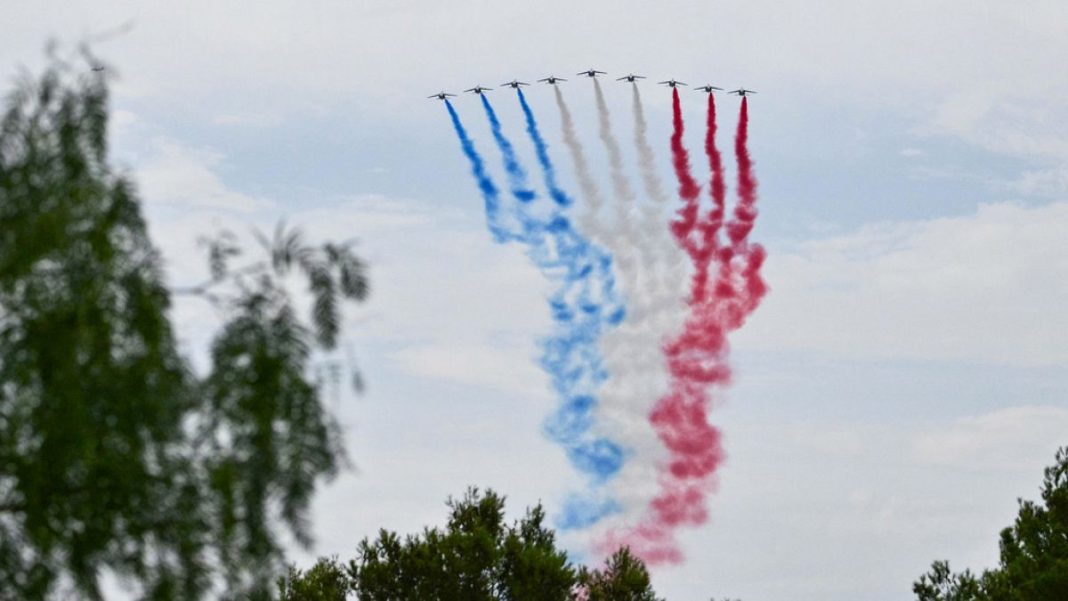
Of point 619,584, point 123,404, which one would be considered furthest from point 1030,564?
point 123,404

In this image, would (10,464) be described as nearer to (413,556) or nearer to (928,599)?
(413,556)

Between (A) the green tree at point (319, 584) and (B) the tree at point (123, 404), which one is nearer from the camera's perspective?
(B) the tree at point (123, 404)

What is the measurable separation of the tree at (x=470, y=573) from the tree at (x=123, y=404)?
42.1 m

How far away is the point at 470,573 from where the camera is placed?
208 ft

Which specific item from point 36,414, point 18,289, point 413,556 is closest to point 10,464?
point 36,414

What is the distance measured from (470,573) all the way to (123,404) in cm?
4490

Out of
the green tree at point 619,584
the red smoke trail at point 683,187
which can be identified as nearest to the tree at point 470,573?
the green tree at point 619,584

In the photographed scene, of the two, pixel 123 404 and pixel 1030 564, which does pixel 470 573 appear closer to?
pixel 1030 564

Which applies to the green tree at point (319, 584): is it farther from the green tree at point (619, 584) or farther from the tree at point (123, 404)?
the tree at point (123, 404)

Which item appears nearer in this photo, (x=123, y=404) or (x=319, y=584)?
(x=123, y=404)

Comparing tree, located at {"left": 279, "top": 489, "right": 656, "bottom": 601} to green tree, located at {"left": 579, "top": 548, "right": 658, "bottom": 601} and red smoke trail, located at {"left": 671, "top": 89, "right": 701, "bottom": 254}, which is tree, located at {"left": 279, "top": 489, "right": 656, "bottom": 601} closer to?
green tree, located at {"left": 579, "top": 548, "right": 658, "bottom": 601}

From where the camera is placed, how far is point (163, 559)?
789 inches

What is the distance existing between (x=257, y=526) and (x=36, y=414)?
280cm

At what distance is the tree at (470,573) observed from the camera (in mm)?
62938
